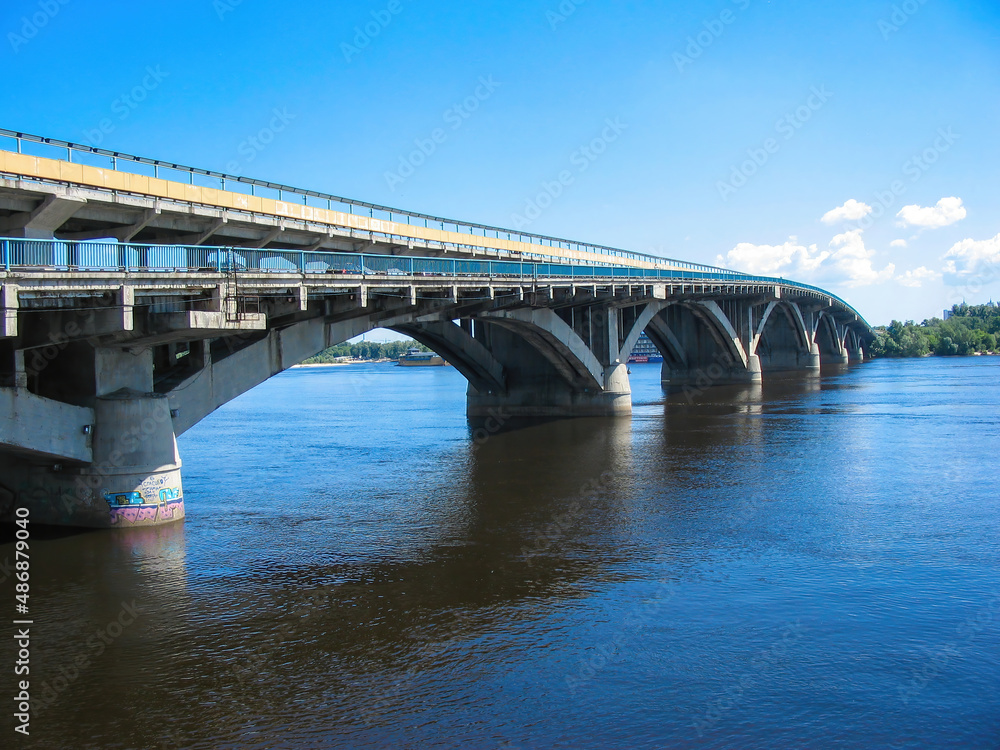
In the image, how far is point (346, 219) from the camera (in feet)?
99.9

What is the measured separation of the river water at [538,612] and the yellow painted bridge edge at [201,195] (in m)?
8.62

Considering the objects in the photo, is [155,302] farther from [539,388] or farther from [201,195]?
[539,388]

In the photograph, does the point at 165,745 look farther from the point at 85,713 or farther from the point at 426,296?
the point at 426,296

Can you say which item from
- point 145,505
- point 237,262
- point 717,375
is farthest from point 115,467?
point 717,375

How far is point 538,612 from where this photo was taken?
45.5 feet

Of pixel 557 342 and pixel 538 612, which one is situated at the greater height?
pixel 557 342

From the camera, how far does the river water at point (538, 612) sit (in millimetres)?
10031

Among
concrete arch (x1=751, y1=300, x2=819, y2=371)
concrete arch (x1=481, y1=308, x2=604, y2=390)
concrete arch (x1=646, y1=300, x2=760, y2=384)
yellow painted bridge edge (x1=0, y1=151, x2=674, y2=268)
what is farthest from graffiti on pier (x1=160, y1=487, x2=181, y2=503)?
concrete arch (x1=751, y1=300, x2=819, y2=371)

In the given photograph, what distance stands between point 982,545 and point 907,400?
41.6 meters

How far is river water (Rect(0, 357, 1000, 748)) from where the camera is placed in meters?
10.0

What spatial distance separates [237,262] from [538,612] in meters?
12.4

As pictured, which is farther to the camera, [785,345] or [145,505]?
[785,345]

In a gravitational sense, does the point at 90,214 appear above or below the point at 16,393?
above

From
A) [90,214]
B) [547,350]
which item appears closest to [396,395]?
[547,350]
